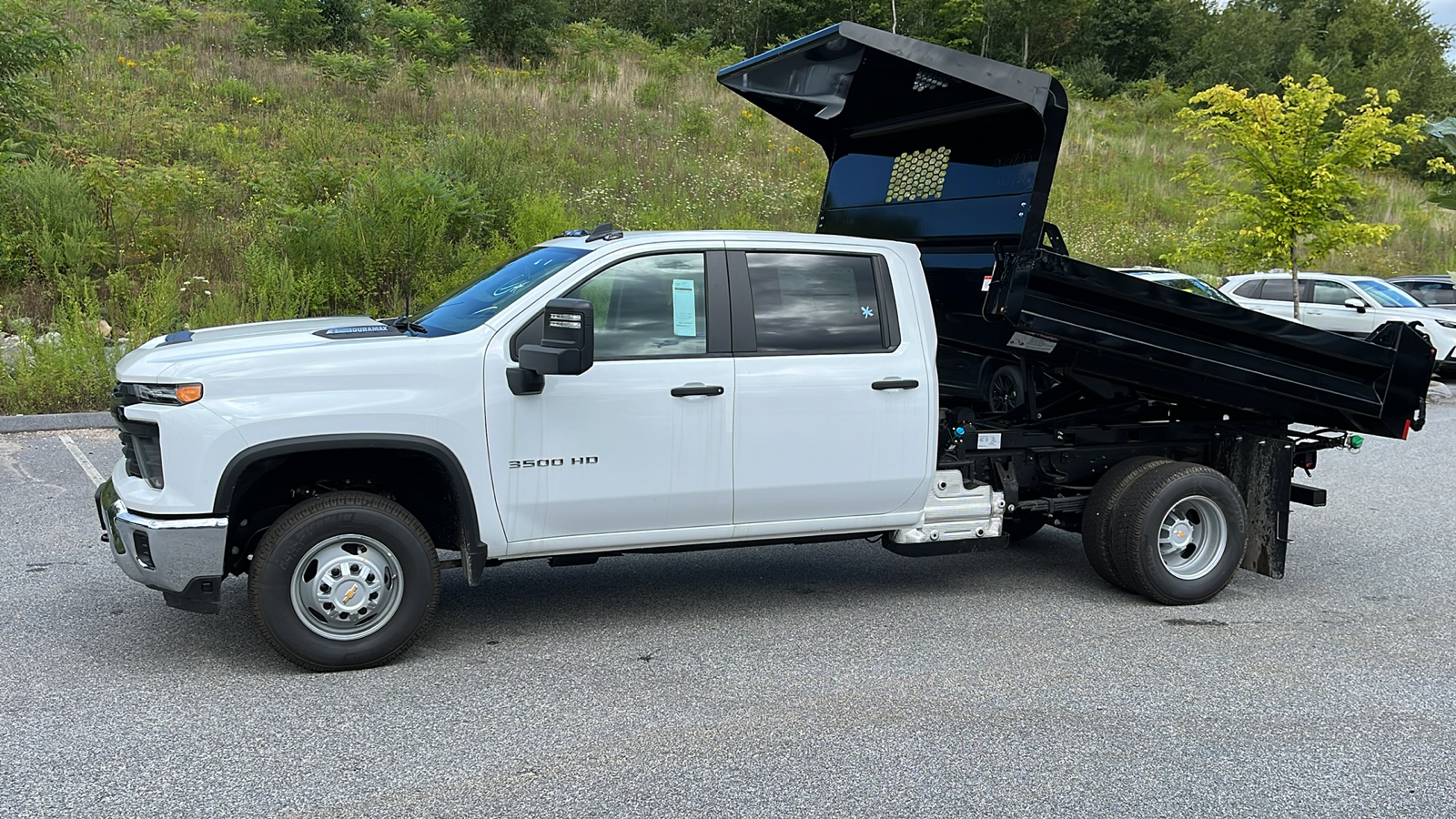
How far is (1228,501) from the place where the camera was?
6.57m

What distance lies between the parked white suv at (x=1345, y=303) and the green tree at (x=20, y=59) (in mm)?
18692

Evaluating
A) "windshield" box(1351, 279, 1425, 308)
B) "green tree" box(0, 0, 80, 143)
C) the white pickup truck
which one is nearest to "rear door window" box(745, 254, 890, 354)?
the white pickup truck

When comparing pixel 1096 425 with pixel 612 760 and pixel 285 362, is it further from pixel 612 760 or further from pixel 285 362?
pixel 285 362

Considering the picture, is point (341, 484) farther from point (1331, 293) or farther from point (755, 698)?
point (1331, 293)

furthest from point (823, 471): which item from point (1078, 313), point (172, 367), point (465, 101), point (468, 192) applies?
point (465, 101)

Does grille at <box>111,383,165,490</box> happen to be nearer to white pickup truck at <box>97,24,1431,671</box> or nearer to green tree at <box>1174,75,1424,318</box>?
white pickup truck at <box>97,24,1431,671</box>

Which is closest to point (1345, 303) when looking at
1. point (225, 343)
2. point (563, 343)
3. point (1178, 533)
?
point (1178, 533)

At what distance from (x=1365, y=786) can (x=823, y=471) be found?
2.62 meters

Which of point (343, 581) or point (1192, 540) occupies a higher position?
point (343, 581)

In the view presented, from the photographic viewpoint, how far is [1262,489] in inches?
271

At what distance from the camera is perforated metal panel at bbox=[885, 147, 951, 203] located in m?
6.84

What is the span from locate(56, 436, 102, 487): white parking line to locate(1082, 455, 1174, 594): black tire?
704cm

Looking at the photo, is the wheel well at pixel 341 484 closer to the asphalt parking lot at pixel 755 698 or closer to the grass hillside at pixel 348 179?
the asphalt parking lot at pixel 755 698

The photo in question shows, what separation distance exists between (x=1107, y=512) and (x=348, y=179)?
1377 cm
